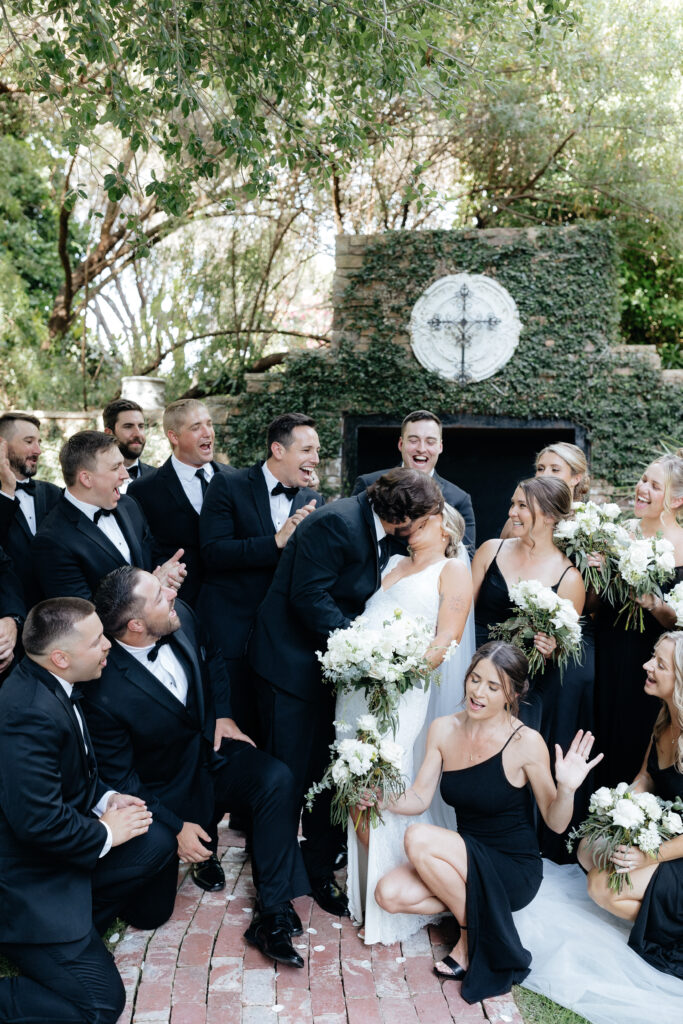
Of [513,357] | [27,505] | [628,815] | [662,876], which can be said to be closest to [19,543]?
[27,505]

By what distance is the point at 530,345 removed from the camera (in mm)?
9484

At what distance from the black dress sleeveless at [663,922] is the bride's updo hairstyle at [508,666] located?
0.98 meters

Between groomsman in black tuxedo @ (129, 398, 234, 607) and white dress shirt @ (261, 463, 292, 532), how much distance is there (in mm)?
558

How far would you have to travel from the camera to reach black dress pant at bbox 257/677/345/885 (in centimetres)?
436

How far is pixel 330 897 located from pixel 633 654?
2014 millimetres

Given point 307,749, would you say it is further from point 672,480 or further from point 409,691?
point 672,480

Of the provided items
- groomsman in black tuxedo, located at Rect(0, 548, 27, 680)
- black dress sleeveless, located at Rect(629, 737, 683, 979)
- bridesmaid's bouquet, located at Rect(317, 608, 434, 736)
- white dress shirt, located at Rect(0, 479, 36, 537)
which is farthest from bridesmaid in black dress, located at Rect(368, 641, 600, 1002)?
white dress shirt, located at Rect(0, 479, 36, 537)

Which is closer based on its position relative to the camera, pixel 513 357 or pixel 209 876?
pixel 209 876

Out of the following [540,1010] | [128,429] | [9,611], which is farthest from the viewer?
[128,429]

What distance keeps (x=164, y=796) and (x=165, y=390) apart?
24.9 ft

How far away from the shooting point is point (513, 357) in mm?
9492

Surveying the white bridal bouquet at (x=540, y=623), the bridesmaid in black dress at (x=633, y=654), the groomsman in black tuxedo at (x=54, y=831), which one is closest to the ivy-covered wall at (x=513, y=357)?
the bridesmaid in black dress at (x=633, y=654)

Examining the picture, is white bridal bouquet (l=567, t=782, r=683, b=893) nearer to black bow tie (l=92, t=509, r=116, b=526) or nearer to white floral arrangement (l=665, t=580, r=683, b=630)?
white floral arrangement (l=665, t=580, r=683, b=630)

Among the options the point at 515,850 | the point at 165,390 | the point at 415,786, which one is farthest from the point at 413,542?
the point at 165,390
